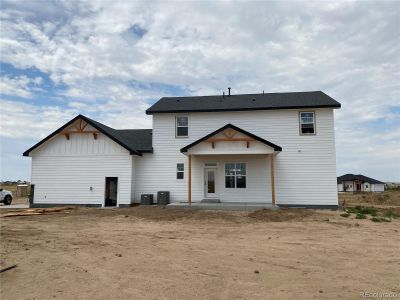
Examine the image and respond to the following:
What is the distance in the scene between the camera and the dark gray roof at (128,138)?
21.1 metres

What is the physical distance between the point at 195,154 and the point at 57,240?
35.9 ft

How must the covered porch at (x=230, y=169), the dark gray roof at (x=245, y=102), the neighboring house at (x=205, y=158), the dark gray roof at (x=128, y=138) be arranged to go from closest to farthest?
the covered porch at (x=230, y=169) < the neighboring house at (x=205, y=158) < the dark gray roof at (x=245, y=102) < the dark gray roof at (x=128, y=138)

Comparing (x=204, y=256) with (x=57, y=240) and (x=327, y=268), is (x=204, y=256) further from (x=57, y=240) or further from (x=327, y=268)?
(x=57, y=240)

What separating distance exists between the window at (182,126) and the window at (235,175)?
3.75 metres

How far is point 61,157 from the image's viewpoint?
71.7 feet

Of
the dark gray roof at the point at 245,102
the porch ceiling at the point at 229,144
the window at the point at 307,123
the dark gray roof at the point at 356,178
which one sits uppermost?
the dark gray roof at the point at 245,102

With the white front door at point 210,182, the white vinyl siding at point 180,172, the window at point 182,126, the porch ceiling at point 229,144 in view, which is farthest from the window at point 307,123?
the white vinyl siding at point 180,172

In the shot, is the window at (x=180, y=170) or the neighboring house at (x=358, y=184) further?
the neighboring house at (x=358, y=184)

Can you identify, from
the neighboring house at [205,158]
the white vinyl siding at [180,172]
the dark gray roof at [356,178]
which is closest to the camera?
the neighboring house at [205,158]

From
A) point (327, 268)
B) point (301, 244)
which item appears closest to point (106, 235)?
point (301, 244)

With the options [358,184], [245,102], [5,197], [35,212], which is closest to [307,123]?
[245,102]

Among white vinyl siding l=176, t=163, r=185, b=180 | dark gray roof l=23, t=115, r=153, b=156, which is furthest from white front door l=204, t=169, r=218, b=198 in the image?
dark gray roof l=23, t=115, r=153, b=156

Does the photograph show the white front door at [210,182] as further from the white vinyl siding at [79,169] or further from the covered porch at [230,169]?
the white vinyl siding at [79,169]

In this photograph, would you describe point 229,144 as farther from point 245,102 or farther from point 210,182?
point 245,102
